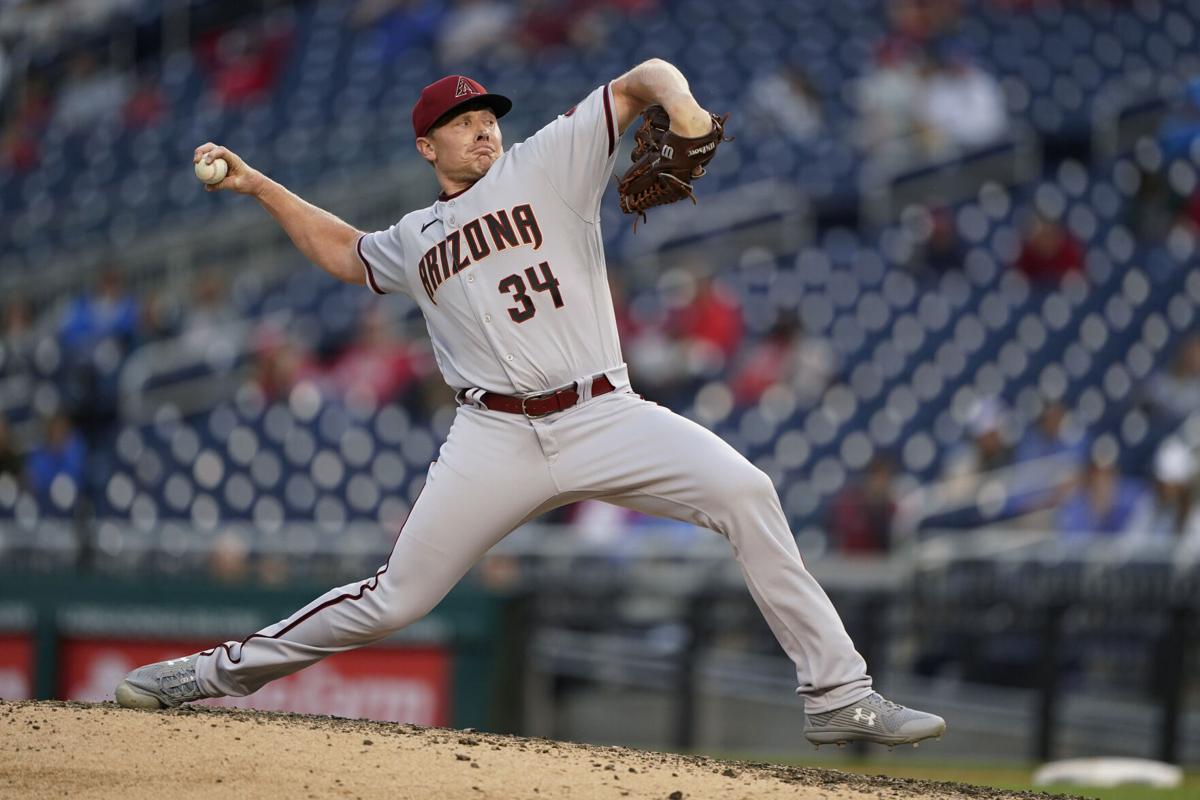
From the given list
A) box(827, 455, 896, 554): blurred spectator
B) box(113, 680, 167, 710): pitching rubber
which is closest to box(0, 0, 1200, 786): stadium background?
box(827, 455, 896, 554): blurred spectator

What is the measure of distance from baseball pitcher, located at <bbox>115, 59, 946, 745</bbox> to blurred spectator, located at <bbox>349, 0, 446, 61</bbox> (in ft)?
34.4

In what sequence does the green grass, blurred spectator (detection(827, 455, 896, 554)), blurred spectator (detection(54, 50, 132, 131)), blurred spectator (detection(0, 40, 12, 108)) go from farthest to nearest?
blurred spectator (detection(0, 40, 12, 108)), blurred spectator (detection(54, 50, 132, 131)), blurred spectator (detection(827, 455, 896, 554)), the green grass

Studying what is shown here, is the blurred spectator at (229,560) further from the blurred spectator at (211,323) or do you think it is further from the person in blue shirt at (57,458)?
the blurred spectator at (211,323)

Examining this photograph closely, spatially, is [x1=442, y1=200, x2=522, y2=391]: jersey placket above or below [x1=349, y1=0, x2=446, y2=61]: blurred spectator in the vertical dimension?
below

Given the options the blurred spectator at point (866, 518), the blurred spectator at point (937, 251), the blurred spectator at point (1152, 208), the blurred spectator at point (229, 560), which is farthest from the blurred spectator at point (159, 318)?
the blurred spectator at point (1152, 208)

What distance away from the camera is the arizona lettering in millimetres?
3891

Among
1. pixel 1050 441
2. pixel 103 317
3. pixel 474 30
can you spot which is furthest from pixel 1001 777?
pixel 474 30

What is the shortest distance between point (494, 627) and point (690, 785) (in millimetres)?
4111

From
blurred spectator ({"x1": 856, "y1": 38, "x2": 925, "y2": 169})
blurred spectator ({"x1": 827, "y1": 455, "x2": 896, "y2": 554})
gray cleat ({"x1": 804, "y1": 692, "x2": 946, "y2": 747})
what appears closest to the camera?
gray cleat ({"x1": 804, "y1": 692, "x2": 946, "y2": 747})

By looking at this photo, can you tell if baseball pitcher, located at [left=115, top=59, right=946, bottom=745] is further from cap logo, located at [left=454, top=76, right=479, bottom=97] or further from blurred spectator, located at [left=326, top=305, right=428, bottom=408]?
blurred spectator, located at [left=326, top=305, right=428, bottom=408]

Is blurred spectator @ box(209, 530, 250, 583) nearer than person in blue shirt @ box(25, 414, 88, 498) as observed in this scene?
Yes

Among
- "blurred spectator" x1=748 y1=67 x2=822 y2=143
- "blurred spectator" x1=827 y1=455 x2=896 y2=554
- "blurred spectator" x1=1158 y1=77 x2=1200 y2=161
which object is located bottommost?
"blurred spectator" x1=827 y1=455 x2=896 y2=554

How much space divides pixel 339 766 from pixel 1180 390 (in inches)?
292

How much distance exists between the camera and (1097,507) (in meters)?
8.71
